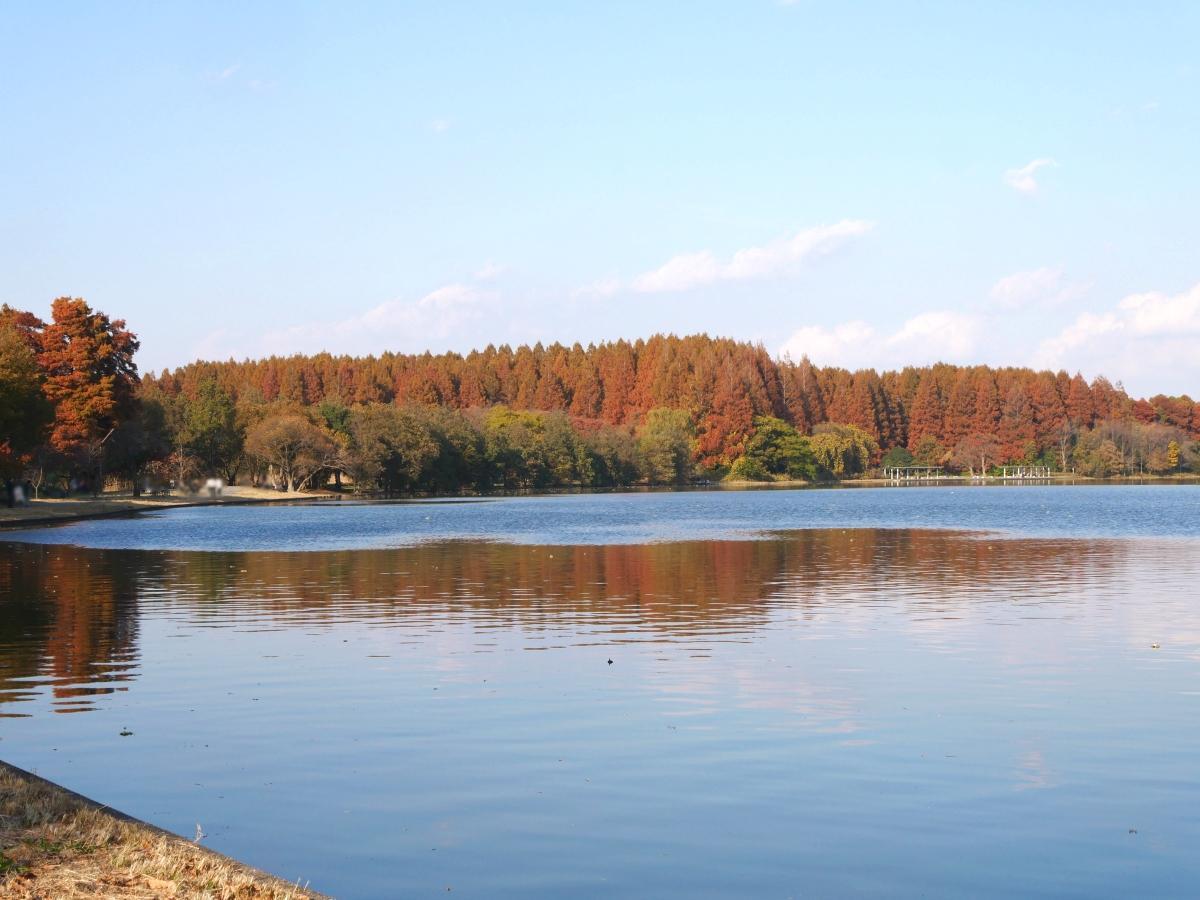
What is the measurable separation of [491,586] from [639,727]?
59.0 feet

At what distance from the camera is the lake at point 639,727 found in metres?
9.22

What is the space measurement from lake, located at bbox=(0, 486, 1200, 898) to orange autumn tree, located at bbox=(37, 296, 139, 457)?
55841 millimetres

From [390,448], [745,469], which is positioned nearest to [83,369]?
[390,448]

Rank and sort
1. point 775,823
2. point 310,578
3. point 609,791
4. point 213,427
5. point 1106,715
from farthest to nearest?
1. point 213,427
2. point 310,578
3. point 1106,715
4. point 609,791
5. point 775,823

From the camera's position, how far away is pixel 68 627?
2269 cm

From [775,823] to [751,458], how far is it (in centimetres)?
18534

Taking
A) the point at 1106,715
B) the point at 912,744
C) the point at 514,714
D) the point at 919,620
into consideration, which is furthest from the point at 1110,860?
the point at 919,620

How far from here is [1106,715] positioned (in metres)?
14.1

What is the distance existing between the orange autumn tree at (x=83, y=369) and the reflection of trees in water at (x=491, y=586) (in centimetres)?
3870

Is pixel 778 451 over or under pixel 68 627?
over

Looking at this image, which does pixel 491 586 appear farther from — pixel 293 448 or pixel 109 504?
pixel 293 448

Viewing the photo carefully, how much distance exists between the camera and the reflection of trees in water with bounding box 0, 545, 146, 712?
658 inches

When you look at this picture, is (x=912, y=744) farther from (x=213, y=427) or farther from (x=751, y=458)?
(x=751, y=458)

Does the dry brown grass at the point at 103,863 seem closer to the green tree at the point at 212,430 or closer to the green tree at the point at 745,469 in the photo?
the green tree at the point at 212,430
